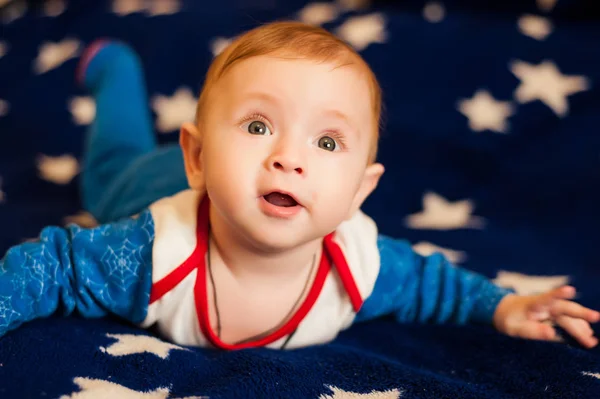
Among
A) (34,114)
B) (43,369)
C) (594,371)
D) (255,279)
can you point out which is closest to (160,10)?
(34,114)

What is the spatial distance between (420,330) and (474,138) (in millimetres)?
576

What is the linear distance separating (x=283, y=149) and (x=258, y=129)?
49 millimetres

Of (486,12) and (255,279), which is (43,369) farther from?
(486,12)

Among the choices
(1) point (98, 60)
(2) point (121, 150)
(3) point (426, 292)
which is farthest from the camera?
(1) point (98, 60)

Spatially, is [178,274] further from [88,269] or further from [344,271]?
[344,271]

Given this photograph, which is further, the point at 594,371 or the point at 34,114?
the point at 34,114

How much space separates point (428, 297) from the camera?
1.00m

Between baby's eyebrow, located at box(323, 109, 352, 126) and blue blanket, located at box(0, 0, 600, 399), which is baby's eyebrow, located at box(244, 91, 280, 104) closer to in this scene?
baby's eyebrow, located at box(323, 109, 352, 126)

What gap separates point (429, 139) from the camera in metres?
1.43

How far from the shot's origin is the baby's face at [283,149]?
750 mm

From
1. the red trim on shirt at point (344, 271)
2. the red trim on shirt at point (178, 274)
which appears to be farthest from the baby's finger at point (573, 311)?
the red trim on shirt at point (178, 274)

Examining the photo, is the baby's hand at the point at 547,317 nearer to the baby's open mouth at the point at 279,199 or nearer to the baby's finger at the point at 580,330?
the baby's finger at the point at 580,330

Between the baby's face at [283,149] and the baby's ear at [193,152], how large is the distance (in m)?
0.06

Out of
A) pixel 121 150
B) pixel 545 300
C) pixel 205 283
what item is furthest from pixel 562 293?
pixel 121 150
